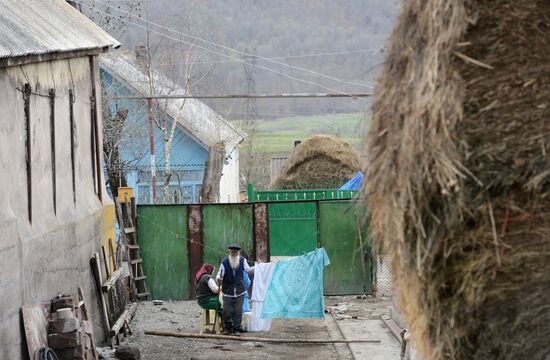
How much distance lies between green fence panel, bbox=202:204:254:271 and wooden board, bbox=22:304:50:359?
8455 mm

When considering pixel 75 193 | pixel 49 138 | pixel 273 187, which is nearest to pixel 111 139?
pixel 273 187

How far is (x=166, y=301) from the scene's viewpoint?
2000 centimetres

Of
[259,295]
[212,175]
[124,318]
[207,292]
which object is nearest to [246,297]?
[259,295]

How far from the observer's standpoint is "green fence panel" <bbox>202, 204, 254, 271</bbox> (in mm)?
19984

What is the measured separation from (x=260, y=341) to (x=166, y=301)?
4.92 meters

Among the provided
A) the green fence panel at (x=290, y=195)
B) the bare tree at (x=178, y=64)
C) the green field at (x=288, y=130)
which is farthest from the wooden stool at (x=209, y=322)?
the green field at (x=288, y=130)

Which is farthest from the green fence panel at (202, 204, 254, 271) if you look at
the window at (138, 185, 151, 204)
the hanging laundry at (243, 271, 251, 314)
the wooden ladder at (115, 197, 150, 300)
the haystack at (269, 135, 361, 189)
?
the window at (138, 185, 151, 204)

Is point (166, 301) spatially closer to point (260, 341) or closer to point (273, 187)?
point (260, 341)

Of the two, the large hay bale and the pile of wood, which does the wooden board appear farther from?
the large hay bale

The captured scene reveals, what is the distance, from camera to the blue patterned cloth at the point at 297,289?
1667cm

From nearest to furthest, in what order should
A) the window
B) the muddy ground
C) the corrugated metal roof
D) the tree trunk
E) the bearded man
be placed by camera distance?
1. the corrugated metal roof
2. the muddy ground
3. the bearded man
4. the tree trunk
5. the window

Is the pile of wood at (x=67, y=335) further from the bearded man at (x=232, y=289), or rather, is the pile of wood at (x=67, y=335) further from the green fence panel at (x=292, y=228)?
the green fence panel at (x=292, y=228)

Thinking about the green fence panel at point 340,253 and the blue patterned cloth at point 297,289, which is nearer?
the blue patterned cloth at point 297,289

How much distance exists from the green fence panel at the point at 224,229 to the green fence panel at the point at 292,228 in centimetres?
52
